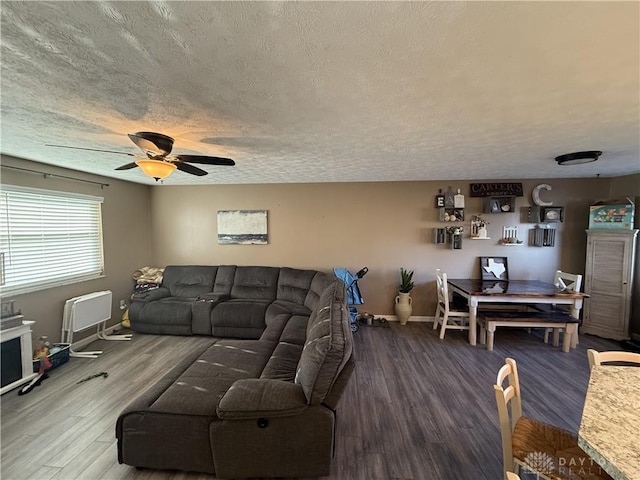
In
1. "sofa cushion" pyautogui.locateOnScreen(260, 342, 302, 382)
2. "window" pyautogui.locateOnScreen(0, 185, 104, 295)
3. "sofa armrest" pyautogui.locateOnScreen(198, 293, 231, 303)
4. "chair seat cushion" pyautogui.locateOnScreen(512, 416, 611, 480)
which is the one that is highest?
"window" pyautogui.locateOnScreen(0, 185, 104, 295)

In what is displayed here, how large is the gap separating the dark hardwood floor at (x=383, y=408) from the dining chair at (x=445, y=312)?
0.25 m

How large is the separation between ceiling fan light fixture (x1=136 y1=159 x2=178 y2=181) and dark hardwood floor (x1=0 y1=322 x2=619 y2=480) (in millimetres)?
2132

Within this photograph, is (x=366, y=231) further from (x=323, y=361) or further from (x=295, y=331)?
(x=323, y=361)

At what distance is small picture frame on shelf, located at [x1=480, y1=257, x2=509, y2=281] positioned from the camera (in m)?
4.37

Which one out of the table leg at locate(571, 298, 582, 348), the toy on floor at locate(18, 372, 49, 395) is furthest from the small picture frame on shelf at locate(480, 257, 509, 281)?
the toy on floor at locate(18, 372, 49, 395)

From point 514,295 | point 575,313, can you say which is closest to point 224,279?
point 514,295

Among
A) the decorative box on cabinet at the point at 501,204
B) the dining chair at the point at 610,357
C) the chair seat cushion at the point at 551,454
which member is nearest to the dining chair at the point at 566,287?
the decorative box on cabinet at the point at 501,204

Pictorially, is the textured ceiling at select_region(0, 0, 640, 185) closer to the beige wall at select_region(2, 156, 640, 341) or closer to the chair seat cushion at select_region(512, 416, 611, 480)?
the chair seat cushion at select_region(512, 416, 611, 480)

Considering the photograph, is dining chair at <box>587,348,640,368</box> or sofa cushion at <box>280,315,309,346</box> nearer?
dining chair at <box>587,348,640,368</box>

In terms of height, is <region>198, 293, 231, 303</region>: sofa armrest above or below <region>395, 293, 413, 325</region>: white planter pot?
above

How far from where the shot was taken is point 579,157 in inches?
107

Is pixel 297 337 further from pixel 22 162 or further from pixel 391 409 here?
pixel 22 162

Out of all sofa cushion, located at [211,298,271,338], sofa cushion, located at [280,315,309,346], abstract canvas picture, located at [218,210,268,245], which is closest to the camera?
sofa cushion, located at [280,315,309,346]

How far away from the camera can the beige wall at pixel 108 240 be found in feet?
10.1
